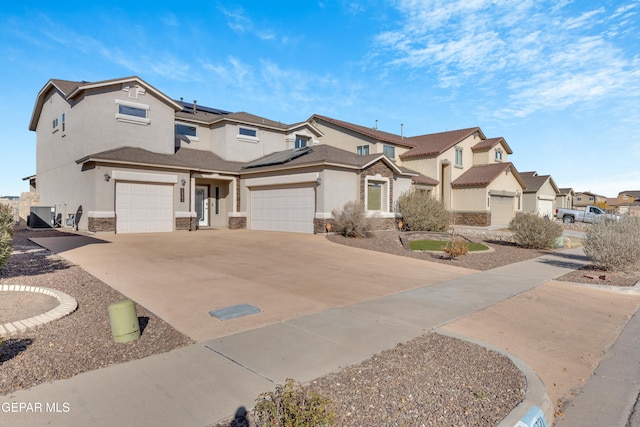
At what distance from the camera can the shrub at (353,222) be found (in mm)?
17828

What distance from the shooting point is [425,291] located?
28.2 ft

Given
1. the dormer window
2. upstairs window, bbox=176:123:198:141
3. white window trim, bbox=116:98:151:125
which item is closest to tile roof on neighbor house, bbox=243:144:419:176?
upstairs window, bbox=176:123:198:141

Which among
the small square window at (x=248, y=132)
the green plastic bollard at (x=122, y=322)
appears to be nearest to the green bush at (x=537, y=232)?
the green plastic bollard at (x=122, y=322)

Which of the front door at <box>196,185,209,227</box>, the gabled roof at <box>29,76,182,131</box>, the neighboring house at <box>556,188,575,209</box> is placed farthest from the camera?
the neighboring house at <box>556,188,575,209</box>

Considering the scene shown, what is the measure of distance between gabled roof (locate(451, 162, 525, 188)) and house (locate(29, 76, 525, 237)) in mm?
5605

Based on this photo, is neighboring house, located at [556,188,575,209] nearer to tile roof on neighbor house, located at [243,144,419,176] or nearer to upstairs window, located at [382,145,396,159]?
upstairs window, located at [382,145,396,159]

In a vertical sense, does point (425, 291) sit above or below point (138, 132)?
below

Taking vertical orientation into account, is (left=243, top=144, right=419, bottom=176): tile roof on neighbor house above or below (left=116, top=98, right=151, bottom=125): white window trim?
below

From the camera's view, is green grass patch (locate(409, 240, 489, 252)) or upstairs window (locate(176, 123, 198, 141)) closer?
green grass patch (locate(409, 240, 489, 252))

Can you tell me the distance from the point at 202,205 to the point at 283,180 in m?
6.00

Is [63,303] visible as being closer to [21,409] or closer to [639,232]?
[21,409]

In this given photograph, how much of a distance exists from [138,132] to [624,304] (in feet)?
69.8

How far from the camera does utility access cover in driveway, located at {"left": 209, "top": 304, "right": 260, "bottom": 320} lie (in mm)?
6295

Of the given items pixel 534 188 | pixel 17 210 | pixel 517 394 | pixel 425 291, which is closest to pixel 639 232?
pixel 425 291
